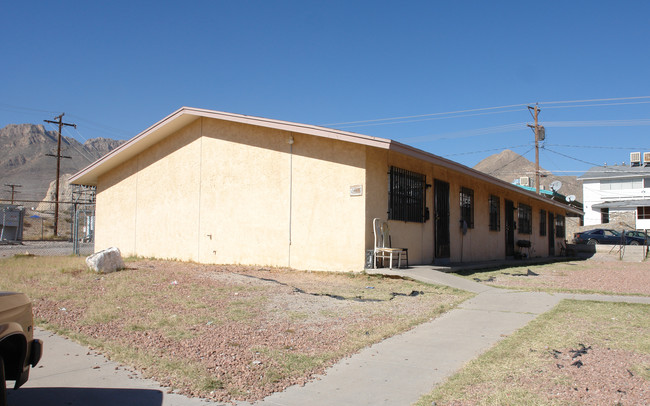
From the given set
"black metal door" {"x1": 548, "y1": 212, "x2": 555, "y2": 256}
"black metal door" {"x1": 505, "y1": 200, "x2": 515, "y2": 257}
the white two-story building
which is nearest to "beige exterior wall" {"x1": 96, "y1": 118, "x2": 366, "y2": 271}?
"black metal door" {"x1": 505, "y1": 200, "x2": 515, "y2": 257}

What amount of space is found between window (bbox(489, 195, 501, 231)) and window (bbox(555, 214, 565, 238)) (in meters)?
12.7

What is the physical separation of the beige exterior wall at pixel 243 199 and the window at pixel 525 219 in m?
14.5

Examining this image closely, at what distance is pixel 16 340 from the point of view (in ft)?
12.0

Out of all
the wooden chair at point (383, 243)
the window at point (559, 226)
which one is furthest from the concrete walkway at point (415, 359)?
the window at point (559, 226)

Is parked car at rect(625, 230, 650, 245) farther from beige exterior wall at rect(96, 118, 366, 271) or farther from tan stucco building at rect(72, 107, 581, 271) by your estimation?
beige exterior wall at rect(96, 118, 366, 271)

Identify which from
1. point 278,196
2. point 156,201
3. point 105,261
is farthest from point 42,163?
point 105,261

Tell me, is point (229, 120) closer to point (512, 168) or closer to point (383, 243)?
point (383, 243)

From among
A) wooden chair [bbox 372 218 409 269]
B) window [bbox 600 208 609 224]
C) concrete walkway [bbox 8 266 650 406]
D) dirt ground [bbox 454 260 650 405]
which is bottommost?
concrete walkway [bbox 8 266 650 406]

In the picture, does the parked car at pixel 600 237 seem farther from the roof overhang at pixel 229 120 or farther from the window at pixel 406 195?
the window at pixel 406 195

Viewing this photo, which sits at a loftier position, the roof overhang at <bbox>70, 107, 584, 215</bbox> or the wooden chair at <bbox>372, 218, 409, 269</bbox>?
the roof overhang at <bbox>70, 107, 584, 215</bbox>

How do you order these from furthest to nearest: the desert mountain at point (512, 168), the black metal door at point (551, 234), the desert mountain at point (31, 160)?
the desert mountain at point (512, 168)
the desert mountain at point (31, 160)
the black metal door at point (551, 234)

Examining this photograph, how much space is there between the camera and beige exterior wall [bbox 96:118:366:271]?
12.6 metres

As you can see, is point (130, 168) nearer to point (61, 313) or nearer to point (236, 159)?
point (236, 159)

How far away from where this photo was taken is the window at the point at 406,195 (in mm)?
13109
